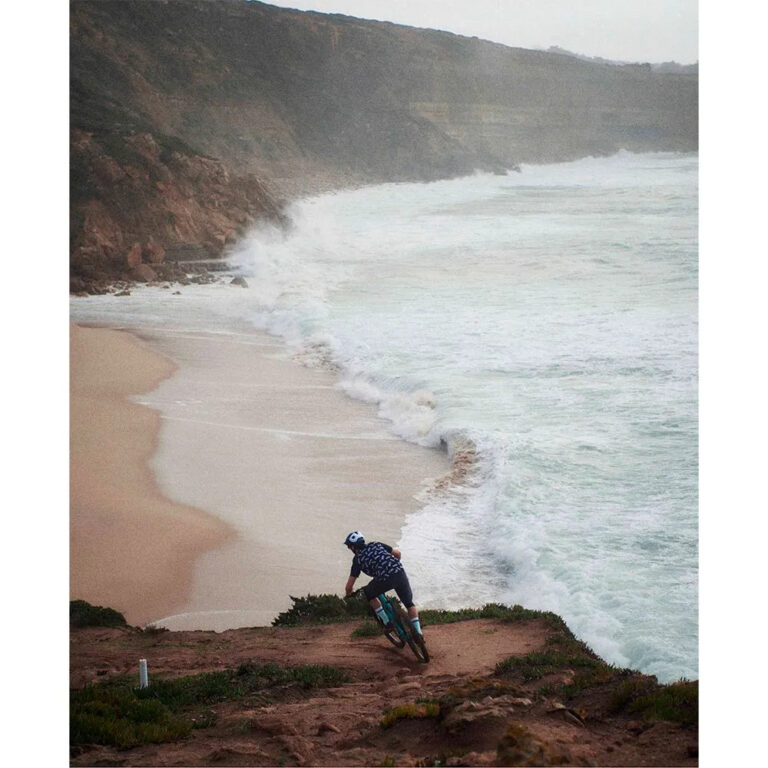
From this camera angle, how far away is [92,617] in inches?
224

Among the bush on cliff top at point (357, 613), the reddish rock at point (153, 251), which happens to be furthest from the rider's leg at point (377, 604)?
the reddish rock at point (153, 251)

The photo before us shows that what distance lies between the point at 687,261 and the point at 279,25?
366 centimetres

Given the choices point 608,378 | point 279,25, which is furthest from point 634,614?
point 279,25

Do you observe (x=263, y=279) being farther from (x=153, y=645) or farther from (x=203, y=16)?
(x=153, y=645)

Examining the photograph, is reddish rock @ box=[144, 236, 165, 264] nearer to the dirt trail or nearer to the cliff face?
the cliff face

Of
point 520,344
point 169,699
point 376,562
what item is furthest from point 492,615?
point 520,344

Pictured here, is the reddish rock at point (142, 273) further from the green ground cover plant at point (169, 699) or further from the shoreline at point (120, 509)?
the green ground cover plant at point (169, 699)

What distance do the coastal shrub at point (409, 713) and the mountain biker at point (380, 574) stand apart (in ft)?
3.12

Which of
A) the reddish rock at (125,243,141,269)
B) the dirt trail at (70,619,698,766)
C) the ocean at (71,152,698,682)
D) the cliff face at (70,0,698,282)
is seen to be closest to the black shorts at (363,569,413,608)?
the dirt trail at (70,619,698,766)

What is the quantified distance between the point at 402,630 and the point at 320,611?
0.89m

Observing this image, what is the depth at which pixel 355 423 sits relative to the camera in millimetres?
7434

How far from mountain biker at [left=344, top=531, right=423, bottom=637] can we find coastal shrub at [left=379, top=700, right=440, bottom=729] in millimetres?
951

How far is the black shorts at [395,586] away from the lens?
4953 millimetres

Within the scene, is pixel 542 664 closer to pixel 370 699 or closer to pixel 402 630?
pixel 402 630
